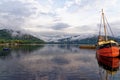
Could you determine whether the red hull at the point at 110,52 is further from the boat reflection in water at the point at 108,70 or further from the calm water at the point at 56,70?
the calm water at the point at 56,70

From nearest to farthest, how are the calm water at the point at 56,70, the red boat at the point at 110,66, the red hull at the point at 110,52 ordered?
the calm water at the point at 56,70, the red boat at the point at 110,66, the red hull at the point at 110,52

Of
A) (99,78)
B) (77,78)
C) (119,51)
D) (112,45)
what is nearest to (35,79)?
(77,78)

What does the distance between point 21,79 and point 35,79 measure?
2719 millimetres

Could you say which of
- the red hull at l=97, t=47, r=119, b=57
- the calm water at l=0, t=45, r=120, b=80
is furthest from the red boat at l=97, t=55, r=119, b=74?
the red hull at l=97, t=47, r=119, b=57

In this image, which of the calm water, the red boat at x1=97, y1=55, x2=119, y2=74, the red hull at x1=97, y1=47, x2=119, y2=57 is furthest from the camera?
the red hull at x1=97, y1=47, x2=119, y2=57

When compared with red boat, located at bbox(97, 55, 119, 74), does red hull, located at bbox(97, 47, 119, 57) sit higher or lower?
higher

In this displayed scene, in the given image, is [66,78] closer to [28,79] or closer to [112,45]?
[28,79]

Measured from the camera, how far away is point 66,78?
1608 inches

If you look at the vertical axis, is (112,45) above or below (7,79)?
above

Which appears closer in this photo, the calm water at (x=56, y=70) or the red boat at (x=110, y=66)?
the calm water at (x=56, y=70)

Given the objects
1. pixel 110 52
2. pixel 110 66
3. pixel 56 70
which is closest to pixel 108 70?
pixel 110 66

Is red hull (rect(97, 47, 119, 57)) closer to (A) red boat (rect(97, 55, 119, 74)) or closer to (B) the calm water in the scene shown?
(A) red boat (rect(97, 55, 119, 74))

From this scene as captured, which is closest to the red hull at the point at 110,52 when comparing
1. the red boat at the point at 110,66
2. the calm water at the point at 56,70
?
the red boat at the point at 110,66

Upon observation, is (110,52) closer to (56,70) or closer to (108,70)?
(108,70)
